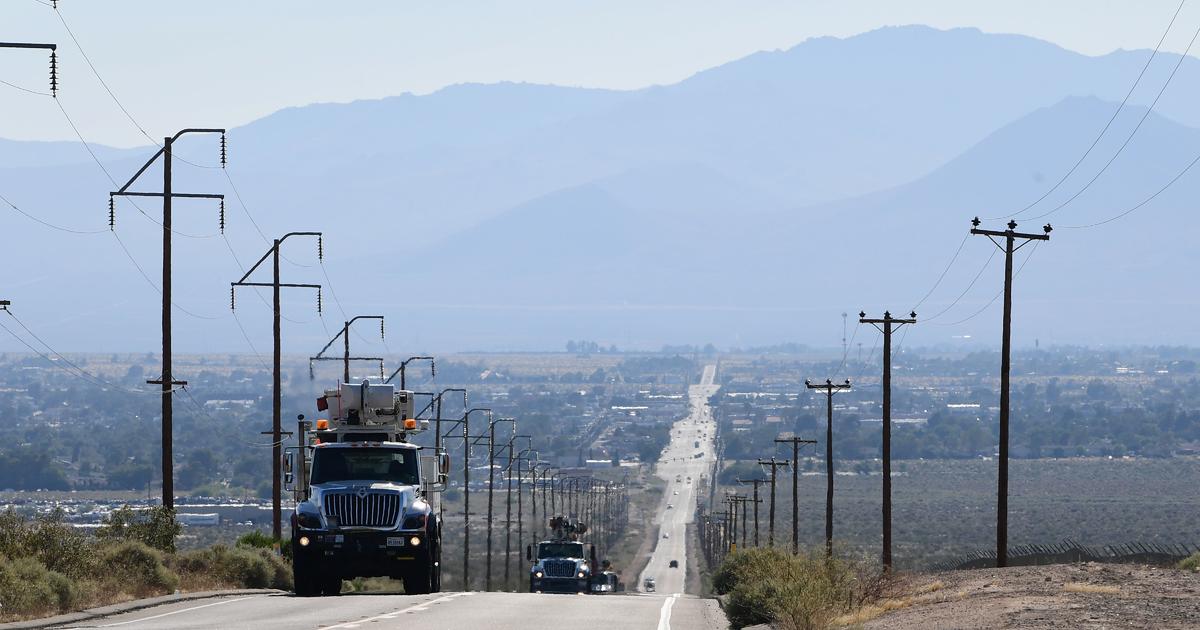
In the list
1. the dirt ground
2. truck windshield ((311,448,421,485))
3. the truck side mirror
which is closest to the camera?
the dirt ground

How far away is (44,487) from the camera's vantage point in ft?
526

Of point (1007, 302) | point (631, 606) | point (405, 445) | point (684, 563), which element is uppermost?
point (1007, 302)

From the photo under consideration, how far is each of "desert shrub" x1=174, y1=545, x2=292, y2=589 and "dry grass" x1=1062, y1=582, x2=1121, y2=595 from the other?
18722 millimetres

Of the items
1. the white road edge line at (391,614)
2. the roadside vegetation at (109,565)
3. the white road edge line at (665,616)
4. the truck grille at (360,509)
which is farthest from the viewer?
the truck grille at (360,509)

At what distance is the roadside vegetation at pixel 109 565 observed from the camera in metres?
28.7

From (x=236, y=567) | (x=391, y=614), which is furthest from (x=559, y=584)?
(x=391, y=614)

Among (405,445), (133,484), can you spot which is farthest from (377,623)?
(133,484)

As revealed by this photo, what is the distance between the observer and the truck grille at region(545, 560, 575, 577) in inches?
2635

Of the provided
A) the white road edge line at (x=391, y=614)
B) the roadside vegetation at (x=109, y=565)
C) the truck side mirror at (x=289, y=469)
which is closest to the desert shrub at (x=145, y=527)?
the roadside vegetation at (x=109, y=565)

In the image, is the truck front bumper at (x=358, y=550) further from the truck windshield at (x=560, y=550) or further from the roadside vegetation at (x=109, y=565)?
the truck windshield at (x=560, y=550)

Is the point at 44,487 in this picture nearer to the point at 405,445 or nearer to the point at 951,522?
the point at 951,522

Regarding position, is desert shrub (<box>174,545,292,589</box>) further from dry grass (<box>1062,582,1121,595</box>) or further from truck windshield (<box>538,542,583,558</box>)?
truck windshield (<box>538,542,583,558</box>)

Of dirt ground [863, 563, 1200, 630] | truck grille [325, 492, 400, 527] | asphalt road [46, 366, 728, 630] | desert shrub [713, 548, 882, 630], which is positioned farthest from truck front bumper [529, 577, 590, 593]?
truck grille [325, 492, 400, 527]

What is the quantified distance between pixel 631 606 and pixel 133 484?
132115 mm
